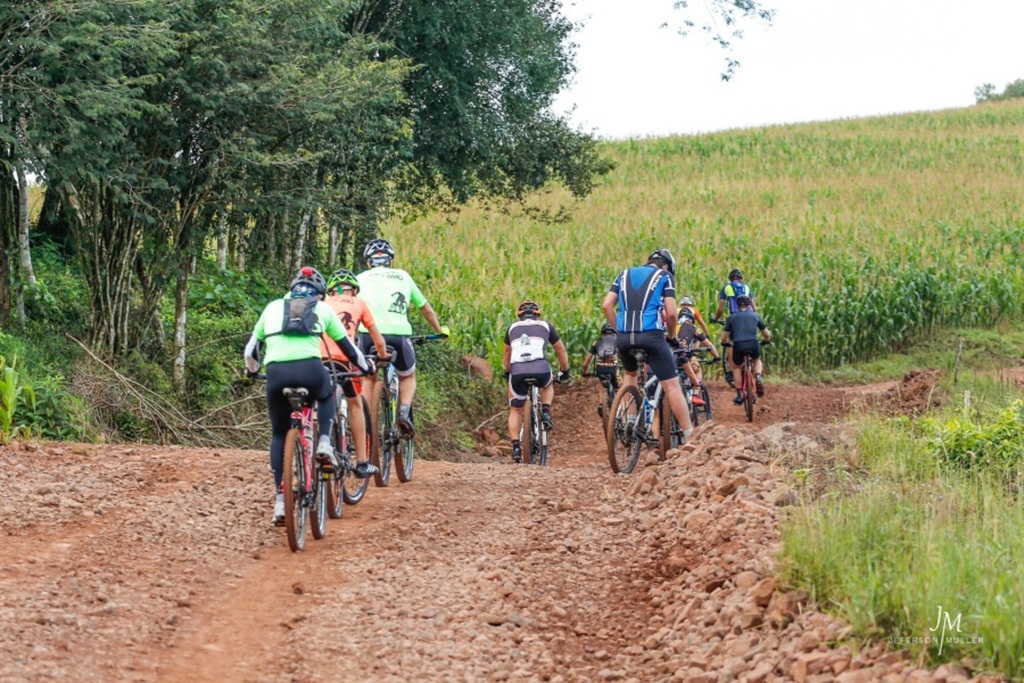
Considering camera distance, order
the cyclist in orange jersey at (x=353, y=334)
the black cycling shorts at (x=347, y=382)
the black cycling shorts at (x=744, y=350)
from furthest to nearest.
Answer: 1. the black cycling shorts at (x=744, y=350)
2. the cyclist in orange jersey at (x=353, y=334)
3. the black cycling shorts at (x=347, y=382)

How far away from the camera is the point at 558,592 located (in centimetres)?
825

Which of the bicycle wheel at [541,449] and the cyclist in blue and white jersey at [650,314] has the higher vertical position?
the cyclist in blue and white jersey at [650,314]

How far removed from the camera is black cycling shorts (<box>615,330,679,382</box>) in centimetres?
1214

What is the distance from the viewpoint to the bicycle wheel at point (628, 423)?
1261cm

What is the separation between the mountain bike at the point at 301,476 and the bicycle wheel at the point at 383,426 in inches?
78.1

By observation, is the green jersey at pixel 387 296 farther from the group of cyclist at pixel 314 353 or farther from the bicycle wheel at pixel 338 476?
the bicycle wheel at pixel 338 476

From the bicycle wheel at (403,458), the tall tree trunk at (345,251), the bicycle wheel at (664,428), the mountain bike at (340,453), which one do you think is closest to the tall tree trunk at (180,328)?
the bicycle wheel at (403,458)

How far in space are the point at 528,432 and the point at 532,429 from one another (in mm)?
164

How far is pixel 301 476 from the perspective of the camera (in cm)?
867

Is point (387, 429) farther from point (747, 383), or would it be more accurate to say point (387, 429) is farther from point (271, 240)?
point (271, 240)

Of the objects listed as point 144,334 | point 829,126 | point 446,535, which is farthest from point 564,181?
point 829,126

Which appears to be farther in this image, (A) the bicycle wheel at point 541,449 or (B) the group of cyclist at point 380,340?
(A) the bicycle wheel at point 541,449

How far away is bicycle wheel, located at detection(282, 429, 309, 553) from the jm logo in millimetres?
4236

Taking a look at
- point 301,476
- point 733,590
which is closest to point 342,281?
point 301,476
